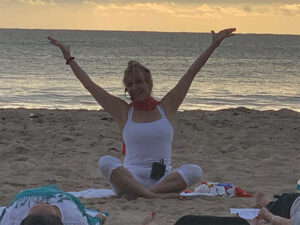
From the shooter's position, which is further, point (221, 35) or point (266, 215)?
point (221, 35)

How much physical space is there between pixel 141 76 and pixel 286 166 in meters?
2.75

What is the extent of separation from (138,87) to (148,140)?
0.48m

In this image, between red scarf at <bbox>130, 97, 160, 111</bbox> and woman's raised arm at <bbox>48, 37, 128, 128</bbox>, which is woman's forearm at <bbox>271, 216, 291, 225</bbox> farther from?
woman's raised arm at <bbox>48, 37, 128, 128</bbox>


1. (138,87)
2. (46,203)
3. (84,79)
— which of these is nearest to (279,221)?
(46,203)

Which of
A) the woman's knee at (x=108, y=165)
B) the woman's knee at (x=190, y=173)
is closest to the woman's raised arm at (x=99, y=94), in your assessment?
the woman's knee at (x=108, y=165)

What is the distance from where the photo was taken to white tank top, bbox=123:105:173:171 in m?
5.04

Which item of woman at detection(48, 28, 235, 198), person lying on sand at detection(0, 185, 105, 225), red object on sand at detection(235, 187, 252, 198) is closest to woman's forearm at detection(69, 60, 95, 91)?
woman at detection(48, 28, 235, 198)

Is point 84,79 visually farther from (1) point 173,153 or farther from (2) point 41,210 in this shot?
(1) point 173,153

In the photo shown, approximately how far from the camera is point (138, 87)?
5035 mm

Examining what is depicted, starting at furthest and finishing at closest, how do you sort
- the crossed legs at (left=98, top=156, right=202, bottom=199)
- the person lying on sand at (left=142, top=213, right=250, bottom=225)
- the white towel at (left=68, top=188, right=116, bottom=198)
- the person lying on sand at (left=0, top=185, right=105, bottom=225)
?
the white towel at (left=68, top=188, right=116, bottom=198), the crossed legs at (left=98, top=156, right=202, bottom=199), the person lying on sand at (left=0, top=185, right=105, bottom=225), the person lying on sand at (left=142, top=213, right=250, bottom=225)

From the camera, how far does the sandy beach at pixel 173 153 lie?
16.8 ft

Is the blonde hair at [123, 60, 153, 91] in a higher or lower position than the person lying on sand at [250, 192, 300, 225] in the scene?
higher

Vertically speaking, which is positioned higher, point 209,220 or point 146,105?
point 146,105

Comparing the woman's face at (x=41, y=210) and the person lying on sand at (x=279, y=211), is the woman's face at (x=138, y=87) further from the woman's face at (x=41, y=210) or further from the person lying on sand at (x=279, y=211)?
the woman's face at (x=41, y=210)
